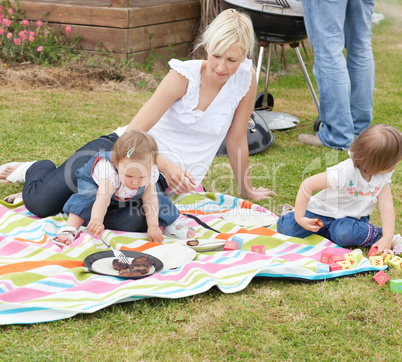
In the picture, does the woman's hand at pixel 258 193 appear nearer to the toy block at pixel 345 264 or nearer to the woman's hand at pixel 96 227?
the toy block at pixel 345 264

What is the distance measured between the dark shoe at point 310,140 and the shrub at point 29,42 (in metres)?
3.09

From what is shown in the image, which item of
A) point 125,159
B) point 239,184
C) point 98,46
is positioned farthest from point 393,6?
point 125,159

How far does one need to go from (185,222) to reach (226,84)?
2.89 feet

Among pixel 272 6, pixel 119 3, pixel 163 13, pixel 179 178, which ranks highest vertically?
pixel 272 6

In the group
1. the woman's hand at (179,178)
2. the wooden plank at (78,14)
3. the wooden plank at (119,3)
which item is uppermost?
the wooden plank at (119,3)

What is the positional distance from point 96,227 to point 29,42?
14.7ft

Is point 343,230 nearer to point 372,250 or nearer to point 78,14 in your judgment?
point 372,250

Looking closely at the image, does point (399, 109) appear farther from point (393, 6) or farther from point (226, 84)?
point (393, 6)

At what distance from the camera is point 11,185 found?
11.8 ft

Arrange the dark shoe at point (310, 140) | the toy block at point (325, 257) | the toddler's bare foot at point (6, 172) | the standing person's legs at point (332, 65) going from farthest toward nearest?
the dark shoe at point (310, 140) < the standing person's legs at point (332, 65) < the toddler's bare foot at point (6, 172) < the toy block at point (325, 257)

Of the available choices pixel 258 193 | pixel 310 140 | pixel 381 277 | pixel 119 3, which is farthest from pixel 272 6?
pixel 381 277

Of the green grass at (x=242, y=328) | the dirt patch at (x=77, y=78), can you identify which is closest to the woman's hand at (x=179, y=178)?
the green grass at (x=242, y=328)

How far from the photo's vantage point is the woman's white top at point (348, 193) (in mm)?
2875

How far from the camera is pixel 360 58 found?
4.89m
